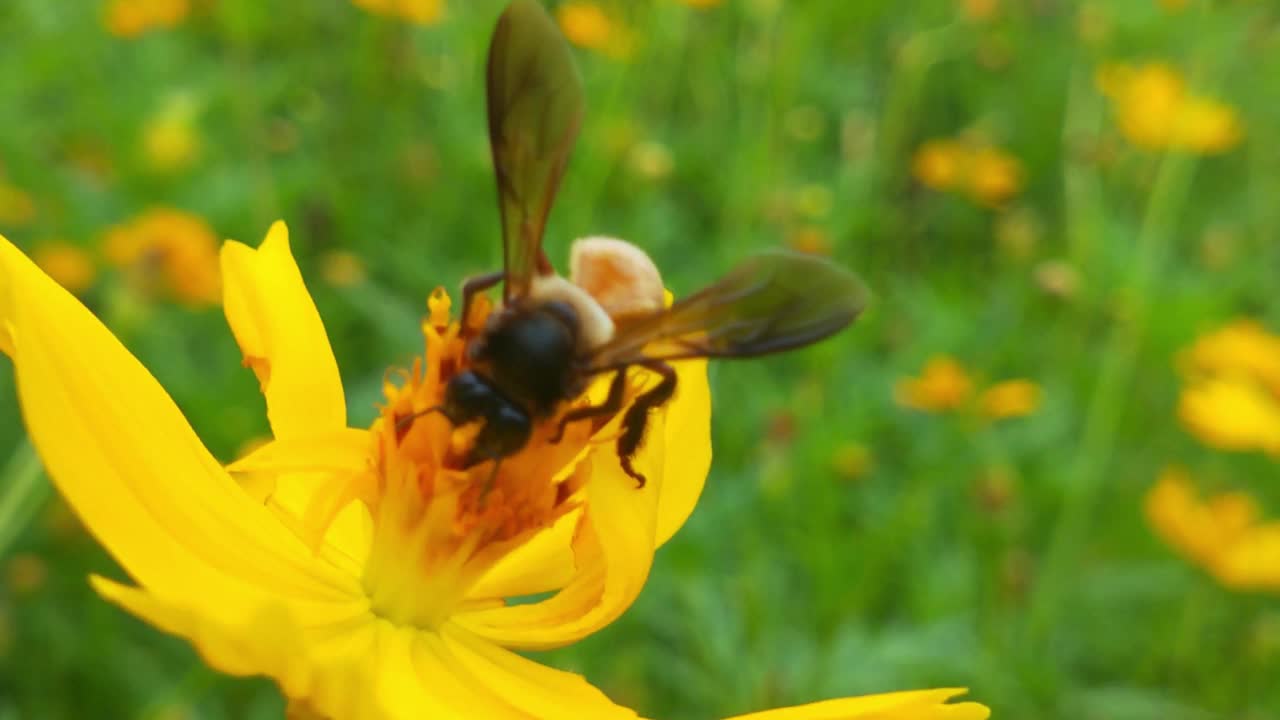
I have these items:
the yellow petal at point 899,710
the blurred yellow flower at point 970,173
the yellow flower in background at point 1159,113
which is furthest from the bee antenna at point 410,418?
the blurred yellow flower at point 970,173

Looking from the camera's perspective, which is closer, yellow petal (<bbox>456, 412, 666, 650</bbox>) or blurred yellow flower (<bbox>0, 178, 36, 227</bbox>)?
yellow petal (<bbox>456, 412, 666, 650</bbox>)

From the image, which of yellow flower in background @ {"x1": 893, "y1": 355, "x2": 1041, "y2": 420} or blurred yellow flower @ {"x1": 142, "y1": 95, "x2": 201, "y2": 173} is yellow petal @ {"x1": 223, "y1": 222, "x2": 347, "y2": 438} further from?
blurred yellow flower @ {"x1": 142, "y1": 95, "x2": 201, "y2": 173}

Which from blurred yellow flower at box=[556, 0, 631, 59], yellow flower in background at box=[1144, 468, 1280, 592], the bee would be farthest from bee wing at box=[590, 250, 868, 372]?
blurred yellow flower at box=[556, 0, 631, 59]

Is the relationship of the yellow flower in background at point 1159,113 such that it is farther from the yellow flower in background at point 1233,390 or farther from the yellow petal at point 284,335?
the yellow petal at point 284,335

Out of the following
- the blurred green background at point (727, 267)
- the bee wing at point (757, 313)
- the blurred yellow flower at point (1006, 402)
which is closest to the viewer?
the bee wing at point (757, 313)

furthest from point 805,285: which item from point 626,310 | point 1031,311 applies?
point 1031,311

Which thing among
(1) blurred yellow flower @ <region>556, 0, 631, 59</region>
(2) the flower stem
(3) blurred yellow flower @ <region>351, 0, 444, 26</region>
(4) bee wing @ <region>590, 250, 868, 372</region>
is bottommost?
(2) the flower stem
